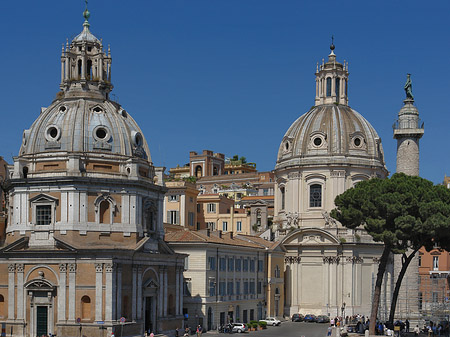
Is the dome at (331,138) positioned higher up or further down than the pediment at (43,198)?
higher up

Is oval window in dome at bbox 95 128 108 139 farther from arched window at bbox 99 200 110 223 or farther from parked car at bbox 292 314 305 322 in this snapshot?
parked car at bbox 292 314 305 322

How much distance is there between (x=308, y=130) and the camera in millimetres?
98062

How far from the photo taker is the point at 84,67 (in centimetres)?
6825

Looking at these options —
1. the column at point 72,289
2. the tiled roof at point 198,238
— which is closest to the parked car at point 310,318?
the tiled roof at point 198,238

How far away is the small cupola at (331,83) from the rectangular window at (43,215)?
46.3 metres

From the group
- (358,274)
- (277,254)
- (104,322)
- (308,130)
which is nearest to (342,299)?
(358,274)

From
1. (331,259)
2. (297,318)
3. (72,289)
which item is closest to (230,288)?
(297,318)

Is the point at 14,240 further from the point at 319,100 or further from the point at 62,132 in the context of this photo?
the point at 319,100

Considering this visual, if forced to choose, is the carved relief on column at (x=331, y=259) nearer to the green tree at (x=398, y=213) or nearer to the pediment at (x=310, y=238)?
the pediment at (x=310, y=238)

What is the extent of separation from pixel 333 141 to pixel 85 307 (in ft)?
143

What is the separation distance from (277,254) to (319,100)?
68.3ft

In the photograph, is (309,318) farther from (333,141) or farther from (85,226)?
(85,226)

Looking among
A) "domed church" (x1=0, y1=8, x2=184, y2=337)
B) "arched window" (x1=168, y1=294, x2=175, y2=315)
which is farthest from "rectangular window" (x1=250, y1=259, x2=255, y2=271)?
"arched window" (x1=168, y1=294, x2=175, y2=315)

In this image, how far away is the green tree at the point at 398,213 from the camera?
61.0 meters
